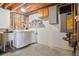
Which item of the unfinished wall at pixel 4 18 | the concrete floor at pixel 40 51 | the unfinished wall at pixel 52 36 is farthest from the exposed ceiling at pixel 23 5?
the concrete floor at pixel 40 51

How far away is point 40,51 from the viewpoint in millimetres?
1500

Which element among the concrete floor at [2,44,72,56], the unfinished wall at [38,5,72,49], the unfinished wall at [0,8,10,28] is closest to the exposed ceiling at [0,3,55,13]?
the unfinished wall at [0,8,10,28]

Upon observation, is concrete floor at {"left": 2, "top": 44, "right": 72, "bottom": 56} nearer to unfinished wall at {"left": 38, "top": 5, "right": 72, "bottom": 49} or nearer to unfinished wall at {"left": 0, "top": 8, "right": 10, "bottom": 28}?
unfinished wall at {"left": 38, "top": 5, "right": 72, "bottom": 49}

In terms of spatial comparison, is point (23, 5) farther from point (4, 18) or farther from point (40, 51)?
point (40, 51)

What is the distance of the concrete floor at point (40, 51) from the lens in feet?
4.79

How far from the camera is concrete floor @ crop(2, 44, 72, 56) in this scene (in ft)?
4.79

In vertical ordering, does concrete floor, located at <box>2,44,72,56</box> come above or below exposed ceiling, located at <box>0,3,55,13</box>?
below

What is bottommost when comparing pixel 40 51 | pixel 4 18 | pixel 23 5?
pixel 40 51

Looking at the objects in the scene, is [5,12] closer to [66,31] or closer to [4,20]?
[4,20]

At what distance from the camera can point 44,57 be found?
55.9 inches

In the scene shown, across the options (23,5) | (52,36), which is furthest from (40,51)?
(23,5)

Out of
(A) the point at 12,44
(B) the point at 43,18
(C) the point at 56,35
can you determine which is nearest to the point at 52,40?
(C) the point at 56,35

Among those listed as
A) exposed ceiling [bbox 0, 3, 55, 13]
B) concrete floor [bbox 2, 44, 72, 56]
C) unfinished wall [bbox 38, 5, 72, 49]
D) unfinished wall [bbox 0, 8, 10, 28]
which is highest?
exposed ceiling [bbox 0, 3, 55, 13]

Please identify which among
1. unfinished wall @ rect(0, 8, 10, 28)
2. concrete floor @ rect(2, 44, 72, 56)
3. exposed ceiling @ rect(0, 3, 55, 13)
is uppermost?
exposed ceiling @ rect(0, 3, 55, 13)
